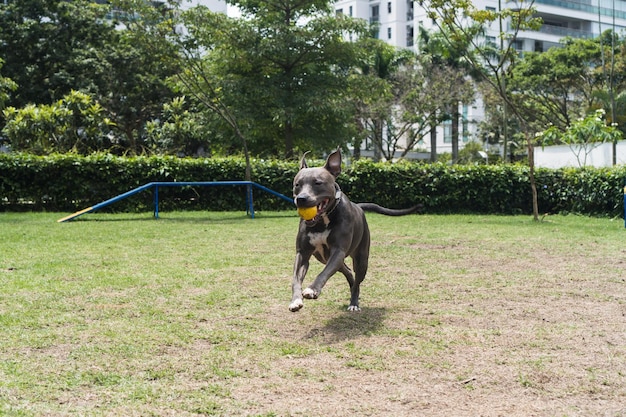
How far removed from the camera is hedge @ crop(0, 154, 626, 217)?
17906 mm

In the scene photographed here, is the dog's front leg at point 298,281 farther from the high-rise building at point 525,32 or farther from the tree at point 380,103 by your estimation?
the high-rise building at point 525,32

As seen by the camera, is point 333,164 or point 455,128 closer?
point 333,164

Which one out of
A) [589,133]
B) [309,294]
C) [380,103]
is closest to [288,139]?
[589,133]

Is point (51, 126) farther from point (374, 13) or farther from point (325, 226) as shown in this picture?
point (374, 13)

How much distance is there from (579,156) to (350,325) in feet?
73.0

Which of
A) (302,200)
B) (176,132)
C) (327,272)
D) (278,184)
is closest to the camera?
(302,200)

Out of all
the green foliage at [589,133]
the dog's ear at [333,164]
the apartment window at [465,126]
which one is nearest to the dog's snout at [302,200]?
the dog's ear at [333,164]

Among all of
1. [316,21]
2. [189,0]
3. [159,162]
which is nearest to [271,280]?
[159,162]

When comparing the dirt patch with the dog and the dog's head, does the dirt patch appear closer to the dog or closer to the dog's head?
the dog

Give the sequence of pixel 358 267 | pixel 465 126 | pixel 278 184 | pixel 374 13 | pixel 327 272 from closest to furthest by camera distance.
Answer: pixel 327 272, pixel 358 267, pixel 278 184, pixel 465 126, pixel 374 13

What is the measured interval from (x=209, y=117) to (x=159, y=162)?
606 centimetres

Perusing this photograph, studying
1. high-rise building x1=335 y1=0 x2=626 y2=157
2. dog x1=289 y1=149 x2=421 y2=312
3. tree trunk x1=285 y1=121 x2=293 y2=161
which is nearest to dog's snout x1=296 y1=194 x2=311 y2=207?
dog x1=289 y1=149 x2=421 y2=312

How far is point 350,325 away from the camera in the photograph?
564 centimetres

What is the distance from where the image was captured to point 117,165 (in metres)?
18.3
